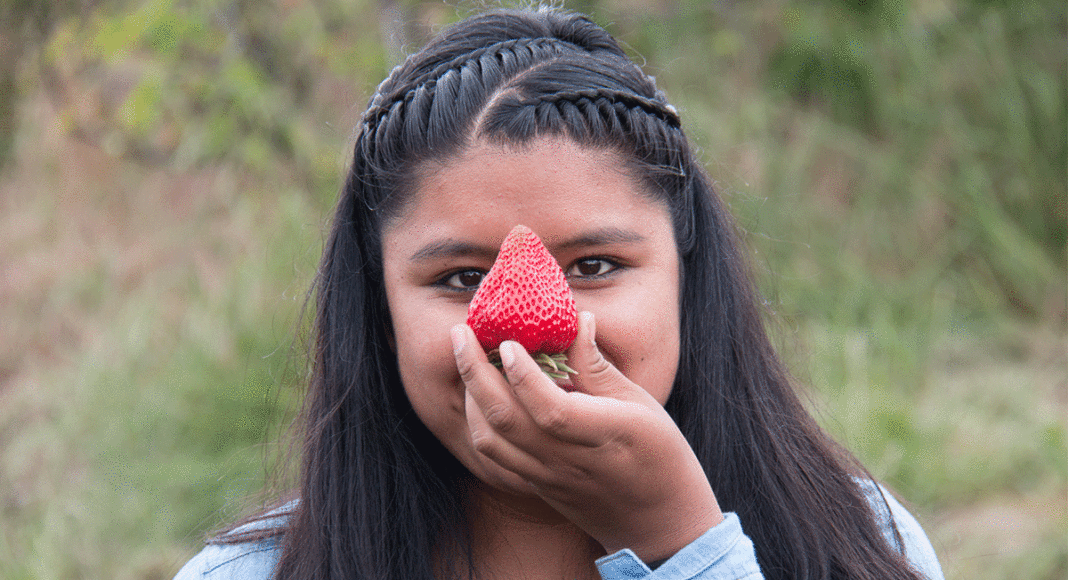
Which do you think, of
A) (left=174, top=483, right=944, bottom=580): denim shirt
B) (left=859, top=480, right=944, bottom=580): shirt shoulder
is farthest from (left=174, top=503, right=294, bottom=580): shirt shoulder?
(left=859, top=480, right=944, bottom=580): shirt shoulder

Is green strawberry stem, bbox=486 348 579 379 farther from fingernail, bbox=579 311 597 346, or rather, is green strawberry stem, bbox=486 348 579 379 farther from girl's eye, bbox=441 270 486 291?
girl's eye, bbox=441 270 486 291

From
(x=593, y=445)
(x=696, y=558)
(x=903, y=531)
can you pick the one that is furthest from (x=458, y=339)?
(x=903, y=531)

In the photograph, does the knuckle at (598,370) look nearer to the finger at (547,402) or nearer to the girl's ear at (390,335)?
the finger at (547,402)

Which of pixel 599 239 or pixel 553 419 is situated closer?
pixel 553 419

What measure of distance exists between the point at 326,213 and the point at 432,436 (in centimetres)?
214

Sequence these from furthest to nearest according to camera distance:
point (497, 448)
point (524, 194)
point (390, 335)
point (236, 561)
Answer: point (390, 335) < point (236, 561) < point (524, 194) < point (497, 448)

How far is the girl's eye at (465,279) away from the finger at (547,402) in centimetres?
28

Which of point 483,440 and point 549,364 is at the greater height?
point 549,364

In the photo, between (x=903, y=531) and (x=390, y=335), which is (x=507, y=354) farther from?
(x=903, y=531)

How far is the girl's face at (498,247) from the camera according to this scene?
146cm

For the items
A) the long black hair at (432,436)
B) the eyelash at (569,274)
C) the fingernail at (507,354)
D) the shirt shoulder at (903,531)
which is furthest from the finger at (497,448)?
the shirt shoulder at (903,531)

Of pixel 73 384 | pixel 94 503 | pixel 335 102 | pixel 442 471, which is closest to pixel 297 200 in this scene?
pixel 335 102

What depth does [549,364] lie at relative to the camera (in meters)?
1.36

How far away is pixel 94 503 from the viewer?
144 inches
